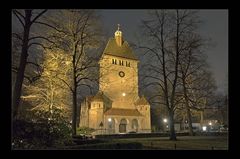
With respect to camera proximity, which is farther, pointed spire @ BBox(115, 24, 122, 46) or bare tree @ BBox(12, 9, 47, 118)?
pointed spire @ BBox(115, 24, 122, 46)

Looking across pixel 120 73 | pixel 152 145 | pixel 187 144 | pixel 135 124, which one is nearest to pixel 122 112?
pixel 135 124

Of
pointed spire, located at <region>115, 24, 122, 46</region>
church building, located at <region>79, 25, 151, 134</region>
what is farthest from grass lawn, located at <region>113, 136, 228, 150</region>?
pointed spire, located at <region>115, 24, 122, 46</region>

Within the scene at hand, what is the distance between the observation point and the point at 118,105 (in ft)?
209

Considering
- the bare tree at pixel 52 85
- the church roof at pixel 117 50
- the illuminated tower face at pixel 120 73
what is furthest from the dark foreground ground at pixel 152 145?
the church roof at pixel 117 50

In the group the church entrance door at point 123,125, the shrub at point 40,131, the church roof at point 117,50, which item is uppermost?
the church roof at point 117,50

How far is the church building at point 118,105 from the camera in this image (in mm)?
61438

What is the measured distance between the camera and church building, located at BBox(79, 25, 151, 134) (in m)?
61.4

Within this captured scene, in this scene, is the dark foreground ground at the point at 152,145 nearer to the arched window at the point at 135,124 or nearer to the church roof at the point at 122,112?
the church roof at the point at 122,112

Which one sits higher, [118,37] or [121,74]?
[118,37]

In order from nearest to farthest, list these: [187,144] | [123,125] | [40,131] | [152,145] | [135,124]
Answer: [40,131] < [152,145] < [187,144] < [123,125] < [135,124]

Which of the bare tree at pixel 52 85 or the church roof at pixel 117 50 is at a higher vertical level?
the church roof at pixel 117 50

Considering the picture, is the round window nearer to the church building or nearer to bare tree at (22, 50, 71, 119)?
the church building

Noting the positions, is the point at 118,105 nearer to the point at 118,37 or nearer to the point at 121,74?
the point at 121,74
